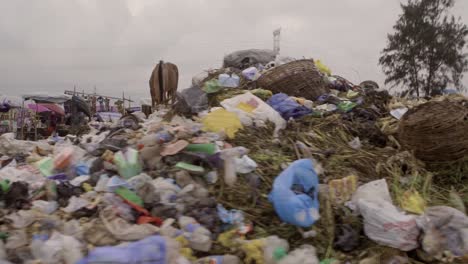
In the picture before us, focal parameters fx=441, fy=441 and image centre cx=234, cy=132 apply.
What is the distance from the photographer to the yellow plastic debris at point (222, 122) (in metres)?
3.77

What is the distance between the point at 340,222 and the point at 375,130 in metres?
1.55

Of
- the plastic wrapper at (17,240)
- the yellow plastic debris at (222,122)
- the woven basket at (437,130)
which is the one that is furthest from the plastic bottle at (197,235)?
the woven basket at (437,130)

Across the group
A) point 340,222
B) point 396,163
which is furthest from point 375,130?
point 340,222

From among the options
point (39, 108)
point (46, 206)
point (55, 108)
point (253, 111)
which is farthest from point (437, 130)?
point (39, 108)

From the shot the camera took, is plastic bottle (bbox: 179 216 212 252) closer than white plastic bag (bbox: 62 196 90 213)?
Yes

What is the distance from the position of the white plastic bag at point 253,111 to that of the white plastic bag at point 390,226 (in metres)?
1.55

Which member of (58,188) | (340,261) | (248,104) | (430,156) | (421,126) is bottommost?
(340,261)

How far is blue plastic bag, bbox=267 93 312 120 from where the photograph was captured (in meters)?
4.27

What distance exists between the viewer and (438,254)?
2396 mm

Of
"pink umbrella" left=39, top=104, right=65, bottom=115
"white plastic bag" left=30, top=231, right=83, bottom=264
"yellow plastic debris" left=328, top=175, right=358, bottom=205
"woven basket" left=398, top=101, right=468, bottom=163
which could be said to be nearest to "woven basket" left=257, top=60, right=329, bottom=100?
"woven basket" left=398, top=101, right=468, bottom=163

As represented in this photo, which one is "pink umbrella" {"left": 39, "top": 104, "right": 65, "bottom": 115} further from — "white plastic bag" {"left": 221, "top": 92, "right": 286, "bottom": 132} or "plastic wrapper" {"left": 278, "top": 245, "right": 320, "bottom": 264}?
"plastic wrapper" {"left": 278, "top": 245, "right": 320, "bottom": 264}

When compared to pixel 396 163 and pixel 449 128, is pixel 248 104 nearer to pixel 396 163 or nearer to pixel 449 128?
pixel 396 163

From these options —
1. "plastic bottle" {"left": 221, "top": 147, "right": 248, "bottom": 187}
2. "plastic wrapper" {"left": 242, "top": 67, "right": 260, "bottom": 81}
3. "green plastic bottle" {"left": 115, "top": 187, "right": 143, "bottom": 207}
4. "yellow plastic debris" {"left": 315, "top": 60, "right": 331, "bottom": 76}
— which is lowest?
"green plastic bottle" {"left": 115, "top": 187, "right": 143, "bottom": 207}

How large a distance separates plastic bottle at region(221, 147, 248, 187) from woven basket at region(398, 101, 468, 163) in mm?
1258
